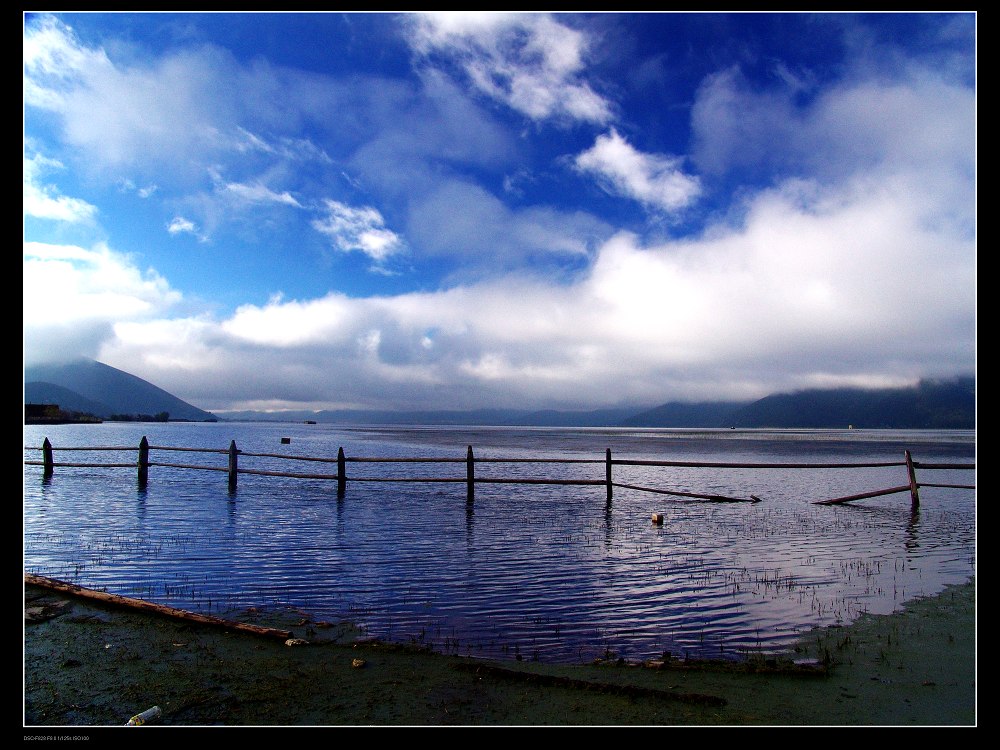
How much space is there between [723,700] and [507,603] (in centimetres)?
411

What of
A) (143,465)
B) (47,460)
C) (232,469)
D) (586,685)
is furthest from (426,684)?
(47,460)

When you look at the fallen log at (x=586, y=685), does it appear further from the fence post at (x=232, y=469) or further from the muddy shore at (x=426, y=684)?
the fence post at (x=232, y=469)

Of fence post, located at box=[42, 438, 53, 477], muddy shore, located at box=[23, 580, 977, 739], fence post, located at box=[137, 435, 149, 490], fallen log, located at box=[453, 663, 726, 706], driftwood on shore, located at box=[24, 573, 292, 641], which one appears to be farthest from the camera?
fence post, located at box=[42, 438, 53, 477]

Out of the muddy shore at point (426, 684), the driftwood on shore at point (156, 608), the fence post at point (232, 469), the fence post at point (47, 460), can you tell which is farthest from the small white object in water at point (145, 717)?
the fence post at point (47, 460)

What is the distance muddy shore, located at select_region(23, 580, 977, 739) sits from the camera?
4707 millimetres

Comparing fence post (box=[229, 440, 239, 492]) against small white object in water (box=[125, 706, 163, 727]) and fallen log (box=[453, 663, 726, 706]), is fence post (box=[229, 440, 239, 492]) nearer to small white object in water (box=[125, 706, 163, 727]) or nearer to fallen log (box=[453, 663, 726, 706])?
small white object in water (box=[125, 706, 163, 727])

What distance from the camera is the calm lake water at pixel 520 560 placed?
761cm

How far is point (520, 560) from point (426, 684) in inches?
255

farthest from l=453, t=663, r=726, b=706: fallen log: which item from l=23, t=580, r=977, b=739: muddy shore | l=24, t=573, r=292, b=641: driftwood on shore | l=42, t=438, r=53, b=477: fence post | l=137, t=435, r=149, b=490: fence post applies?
l=42, t=438, r=53, b=477: fence post

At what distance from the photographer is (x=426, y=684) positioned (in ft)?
17.5

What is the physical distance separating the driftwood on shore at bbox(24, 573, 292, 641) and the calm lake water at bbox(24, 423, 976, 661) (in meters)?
0.86

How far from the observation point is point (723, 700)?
5.00 m
